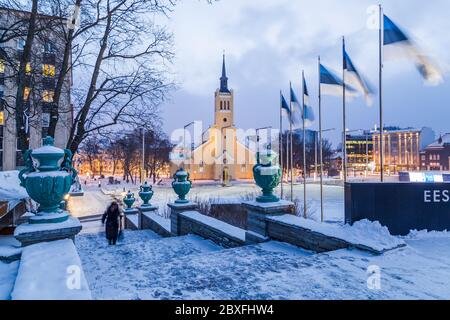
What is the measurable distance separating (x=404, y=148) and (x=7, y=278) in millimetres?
119054

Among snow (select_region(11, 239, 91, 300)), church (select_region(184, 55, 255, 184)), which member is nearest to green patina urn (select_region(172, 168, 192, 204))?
snow (select_region(11, 239, 91, 300))

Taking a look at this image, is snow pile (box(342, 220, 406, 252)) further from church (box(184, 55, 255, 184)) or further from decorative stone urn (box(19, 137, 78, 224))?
church (box(184, 55, 255, 184))

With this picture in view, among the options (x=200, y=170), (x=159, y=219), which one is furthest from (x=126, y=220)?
(x=200, y=170)

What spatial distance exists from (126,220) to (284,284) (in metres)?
14.6

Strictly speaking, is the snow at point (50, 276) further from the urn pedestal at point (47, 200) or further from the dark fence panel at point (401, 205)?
the dark fence panel at point (401, 205)

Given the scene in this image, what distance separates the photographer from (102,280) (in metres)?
4.73

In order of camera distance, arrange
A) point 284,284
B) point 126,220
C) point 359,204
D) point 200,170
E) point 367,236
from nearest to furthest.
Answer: point 284,284, point 367,236, point 359,204, point 126,220, point 200,170

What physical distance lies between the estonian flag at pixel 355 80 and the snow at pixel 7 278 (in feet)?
38.0

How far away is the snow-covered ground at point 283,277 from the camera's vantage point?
3756mm

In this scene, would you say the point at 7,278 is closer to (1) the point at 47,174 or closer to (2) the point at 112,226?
(1) the point at 47,174

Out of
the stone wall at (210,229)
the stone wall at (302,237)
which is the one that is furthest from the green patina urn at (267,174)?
the stone wall at (210,229)

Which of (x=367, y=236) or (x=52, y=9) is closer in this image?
(x=367, y=236)

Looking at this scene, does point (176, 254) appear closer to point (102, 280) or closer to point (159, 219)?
point (102, 280)
